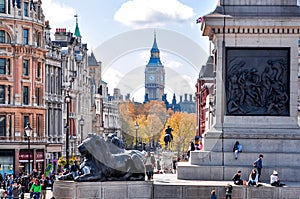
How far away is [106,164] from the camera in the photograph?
3394cm

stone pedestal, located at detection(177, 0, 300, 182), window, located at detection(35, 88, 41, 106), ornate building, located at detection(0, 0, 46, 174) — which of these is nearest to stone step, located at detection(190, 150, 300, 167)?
stone pedestal, located at detection(177, 0, 300, 182)

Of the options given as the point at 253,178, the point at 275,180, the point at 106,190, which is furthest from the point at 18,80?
the point at 275,180

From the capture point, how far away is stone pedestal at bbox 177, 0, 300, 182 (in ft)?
128

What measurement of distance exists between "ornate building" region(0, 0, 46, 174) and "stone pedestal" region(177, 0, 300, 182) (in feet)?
121

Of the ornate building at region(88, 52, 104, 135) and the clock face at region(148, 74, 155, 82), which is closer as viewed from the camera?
the clock face at region(148, 74, 155, 82)

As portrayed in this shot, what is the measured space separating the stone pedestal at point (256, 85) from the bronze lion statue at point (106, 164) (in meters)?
5.28

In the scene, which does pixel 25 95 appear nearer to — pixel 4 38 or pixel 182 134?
pixel 4 38

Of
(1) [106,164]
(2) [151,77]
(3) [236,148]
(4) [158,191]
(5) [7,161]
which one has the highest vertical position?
(2) [151,77]

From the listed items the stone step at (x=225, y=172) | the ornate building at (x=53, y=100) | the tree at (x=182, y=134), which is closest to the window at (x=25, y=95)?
the ornate building at (x=53, y=100)

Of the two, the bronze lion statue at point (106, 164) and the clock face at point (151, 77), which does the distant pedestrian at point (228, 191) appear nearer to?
the bronze lion statue at point (106, 164)

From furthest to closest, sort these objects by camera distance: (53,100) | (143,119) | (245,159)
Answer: (143,119) < (53,100) < (245,159)

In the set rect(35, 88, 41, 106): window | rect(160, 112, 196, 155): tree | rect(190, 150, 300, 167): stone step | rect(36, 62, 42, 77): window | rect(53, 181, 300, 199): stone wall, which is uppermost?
rect(36, 62, 42, 77): window

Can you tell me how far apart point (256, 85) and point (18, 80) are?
131 feet

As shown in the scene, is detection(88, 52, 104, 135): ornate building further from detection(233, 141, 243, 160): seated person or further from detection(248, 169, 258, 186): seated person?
detection(248, 169, 258, 186): seated person
